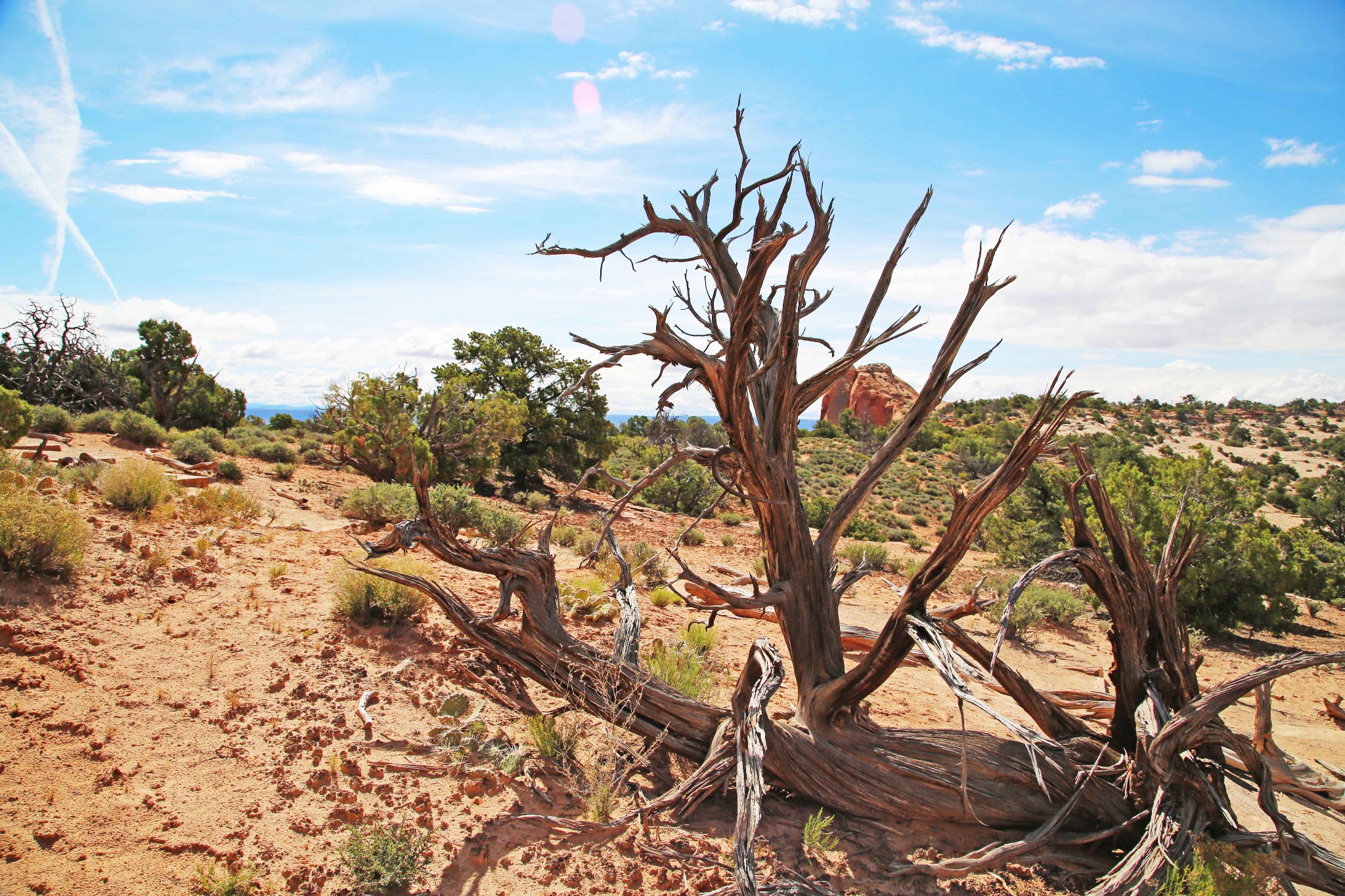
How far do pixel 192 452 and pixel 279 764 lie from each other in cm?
1365

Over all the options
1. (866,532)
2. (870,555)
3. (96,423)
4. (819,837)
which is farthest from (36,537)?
(866,532)

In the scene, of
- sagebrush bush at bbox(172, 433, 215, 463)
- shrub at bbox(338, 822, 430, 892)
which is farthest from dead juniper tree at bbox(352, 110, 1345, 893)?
sagebrush bush at bbox(172, 433, 215, 463)

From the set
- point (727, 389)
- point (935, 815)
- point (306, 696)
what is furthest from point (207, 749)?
point (935, 815)

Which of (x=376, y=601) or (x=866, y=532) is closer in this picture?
(x=376, y=601)

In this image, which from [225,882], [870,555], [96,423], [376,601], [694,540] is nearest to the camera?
[225,882]

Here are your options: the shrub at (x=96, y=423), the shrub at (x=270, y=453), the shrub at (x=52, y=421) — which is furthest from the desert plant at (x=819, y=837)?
the shrub at (x=96, y=423)

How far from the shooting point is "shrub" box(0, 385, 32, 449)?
1141 cm

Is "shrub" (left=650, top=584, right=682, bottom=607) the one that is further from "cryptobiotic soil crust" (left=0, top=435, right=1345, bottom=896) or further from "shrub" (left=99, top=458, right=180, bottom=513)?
"shrub" (left=99, top=458, right=180, bottom=513)

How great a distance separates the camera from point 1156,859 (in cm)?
374

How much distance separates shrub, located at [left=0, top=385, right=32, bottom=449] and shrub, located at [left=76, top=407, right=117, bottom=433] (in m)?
6.48

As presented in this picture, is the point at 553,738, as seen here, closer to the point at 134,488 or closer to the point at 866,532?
the point at 134,488

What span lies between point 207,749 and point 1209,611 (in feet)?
46.7

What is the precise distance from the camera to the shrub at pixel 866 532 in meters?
19.6

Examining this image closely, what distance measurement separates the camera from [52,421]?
1708 centimetres
